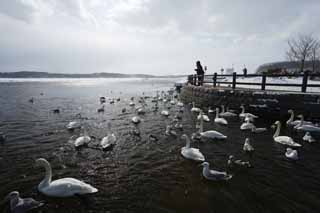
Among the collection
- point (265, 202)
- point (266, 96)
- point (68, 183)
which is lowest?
point (265, 202)

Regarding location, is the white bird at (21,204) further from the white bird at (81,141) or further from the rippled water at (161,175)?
the white bird at (81,141)

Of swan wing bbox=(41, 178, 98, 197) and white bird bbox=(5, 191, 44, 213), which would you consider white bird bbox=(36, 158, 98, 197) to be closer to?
swan wing bbox=(41, 178, 98, 197)

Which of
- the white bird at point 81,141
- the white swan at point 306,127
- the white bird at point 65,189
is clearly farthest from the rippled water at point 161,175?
the white swan at point 306,127

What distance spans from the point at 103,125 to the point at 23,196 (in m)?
7.62

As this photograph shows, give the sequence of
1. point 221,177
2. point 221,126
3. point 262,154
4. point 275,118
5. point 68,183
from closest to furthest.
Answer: point 68,183 < point 221,177 < point 262,154 < point 221,126 < point 275,118

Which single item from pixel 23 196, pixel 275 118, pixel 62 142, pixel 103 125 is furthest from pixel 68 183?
pixel 275 118

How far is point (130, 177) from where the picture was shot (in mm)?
6168

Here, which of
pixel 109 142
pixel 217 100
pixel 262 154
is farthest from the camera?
pixel 217 100

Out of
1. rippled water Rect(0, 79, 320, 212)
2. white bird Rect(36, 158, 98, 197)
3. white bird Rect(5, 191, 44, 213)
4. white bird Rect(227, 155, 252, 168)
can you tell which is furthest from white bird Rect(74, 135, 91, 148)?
white bird Rect(227, 155, 252, 168)

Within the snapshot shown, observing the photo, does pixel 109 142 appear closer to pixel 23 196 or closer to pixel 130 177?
pixel 130 177

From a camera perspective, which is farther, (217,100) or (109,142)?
(217,100)

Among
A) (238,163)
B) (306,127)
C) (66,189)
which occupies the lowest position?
(238,163)

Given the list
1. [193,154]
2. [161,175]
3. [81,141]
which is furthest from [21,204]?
[193,154]

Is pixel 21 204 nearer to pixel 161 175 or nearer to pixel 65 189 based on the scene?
pixel 65 189
